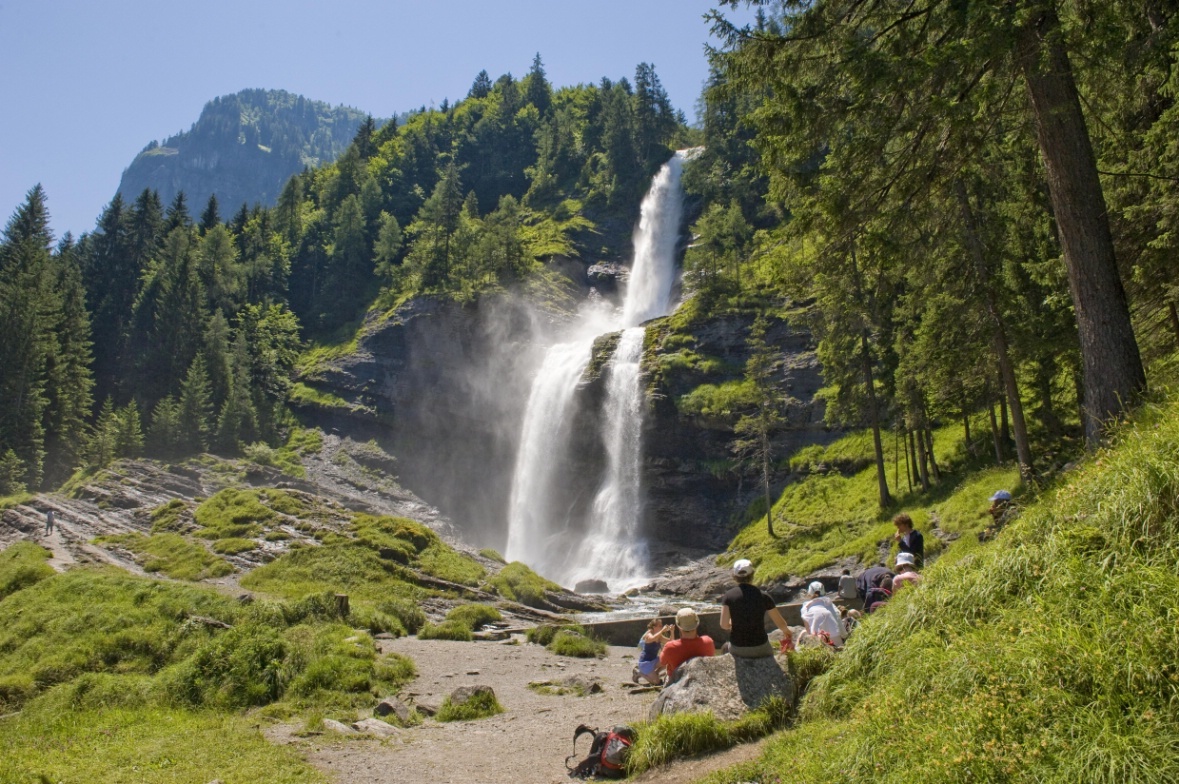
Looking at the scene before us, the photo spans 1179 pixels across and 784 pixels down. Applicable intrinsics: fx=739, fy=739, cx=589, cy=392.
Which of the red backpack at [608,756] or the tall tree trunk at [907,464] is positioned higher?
the tall tree trunk at [907,464]

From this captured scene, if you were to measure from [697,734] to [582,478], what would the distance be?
45.1 metres

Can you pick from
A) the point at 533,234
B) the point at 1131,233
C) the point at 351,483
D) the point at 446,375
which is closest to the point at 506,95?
the point at 533,234

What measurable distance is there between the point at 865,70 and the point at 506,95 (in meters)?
126

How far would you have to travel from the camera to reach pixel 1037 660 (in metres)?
4.73

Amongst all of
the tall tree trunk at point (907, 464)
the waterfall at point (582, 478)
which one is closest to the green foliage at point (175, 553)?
the waterfall at point (582, 478)

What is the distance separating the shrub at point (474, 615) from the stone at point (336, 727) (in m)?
12.0

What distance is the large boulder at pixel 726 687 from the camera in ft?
23.6

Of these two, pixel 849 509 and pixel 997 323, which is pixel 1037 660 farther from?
pixel 849 509

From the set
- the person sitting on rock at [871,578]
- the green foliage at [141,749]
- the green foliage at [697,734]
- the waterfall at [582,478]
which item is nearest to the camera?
the green foliage at [697,734]

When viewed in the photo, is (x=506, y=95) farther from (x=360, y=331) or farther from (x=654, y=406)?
(x=654, y=406)

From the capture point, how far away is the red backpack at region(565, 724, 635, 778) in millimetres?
7105

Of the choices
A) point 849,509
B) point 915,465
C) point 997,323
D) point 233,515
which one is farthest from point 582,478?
point 997,323

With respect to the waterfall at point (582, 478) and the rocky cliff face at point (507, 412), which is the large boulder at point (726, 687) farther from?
the rocky cliff face at point (507, 412)

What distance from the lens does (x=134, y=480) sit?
138 ft
